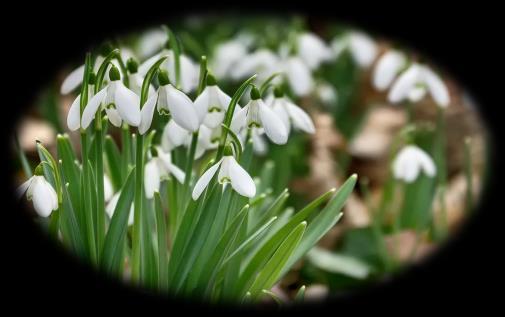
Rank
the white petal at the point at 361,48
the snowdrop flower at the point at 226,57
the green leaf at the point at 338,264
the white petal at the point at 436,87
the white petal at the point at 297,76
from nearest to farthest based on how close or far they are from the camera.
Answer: the white petal at the point at 436,87 → the green leaf at the point at 338,264 → the white petal at the point at 297,76 → the snowdrop flower at the point at 226,57 → the white petal at the point at 361,48

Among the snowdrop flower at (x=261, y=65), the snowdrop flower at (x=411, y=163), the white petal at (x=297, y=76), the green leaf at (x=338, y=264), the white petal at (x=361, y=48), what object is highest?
the white petal at (x=361, y=48)

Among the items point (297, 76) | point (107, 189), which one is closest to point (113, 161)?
point (107, 189)

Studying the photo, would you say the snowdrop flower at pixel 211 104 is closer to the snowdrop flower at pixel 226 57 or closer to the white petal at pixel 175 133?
the white petal at pixel 175 133

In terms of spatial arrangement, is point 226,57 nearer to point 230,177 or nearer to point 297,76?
point 297,76

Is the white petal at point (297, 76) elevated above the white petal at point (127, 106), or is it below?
above

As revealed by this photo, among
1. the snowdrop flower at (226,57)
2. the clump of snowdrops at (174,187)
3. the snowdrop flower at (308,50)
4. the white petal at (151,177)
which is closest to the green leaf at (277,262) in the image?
the clump of snowdrops at (174,187)

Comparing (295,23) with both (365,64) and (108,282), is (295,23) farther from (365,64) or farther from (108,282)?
(108,282)

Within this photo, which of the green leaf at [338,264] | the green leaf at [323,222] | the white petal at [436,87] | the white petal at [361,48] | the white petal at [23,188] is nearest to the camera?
the white petal at [23,188]
